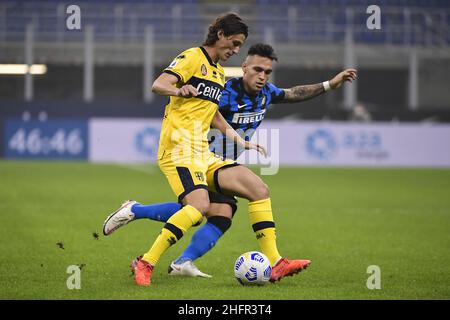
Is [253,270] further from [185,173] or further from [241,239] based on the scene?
[241,239]

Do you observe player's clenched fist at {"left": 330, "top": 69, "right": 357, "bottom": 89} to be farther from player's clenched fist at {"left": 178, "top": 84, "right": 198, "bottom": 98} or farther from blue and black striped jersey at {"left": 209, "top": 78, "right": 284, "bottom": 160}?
player's clenched fist at {"left": 178, "top": 84, "right": 198, "bottom": 98}

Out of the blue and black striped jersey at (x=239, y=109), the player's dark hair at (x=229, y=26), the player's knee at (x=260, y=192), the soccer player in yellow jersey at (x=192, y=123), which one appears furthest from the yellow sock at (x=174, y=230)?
the player's dark hair at (x=229, y=26)

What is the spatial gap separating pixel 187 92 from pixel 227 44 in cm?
80

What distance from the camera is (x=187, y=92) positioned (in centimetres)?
621

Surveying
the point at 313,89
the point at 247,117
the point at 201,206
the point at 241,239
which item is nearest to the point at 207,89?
the point at 247,117

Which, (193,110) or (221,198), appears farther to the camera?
(221,198)

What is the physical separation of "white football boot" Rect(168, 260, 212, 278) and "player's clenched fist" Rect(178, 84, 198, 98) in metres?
1.56

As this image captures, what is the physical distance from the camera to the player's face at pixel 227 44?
6.78m

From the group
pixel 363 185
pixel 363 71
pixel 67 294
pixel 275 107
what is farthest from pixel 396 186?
pixel 363 71

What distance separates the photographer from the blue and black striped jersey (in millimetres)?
7414

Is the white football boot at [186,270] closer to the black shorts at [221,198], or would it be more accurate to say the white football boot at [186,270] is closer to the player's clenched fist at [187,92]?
the black shorts at [221,198]

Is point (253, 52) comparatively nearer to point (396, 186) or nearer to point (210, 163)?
point (210, 163)

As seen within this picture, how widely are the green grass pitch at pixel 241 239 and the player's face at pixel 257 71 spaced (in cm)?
165

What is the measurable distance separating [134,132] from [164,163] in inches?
691
